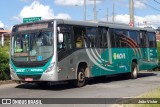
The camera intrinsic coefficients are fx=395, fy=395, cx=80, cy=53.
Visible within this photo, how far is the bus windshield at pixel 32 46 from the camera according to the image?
1678cm

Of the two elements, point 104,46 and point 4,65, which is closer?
point 4,65

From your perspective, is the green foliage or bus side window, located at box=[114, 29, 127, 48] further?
bus side window, located at box=[114, 29, 127, 48]

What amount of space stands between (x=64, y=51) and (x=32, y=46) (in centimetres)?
141

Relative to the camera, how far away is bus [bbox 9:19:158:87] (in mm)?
16734

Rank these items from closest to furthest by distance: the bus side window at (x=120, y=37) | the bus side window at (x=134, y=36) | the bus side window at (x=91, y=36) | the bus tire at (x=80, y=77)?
the bus tire at (x=80, y=77) < the bus side window at (x=91, y=36) < the bus side window at (x=120, y=37) < the bus side window at (x=134, y=36)

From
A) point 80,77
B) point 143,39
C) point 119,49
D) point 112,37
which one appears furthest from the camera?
point 143,39

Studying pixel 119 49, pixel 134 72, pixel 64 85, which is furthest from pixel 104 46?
Result: pixel 134 72

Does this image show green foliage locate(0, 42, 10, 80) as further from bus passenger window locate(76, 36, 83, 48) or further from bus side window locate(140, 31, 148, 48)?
bus side window locate(140, 31, 148, 48)

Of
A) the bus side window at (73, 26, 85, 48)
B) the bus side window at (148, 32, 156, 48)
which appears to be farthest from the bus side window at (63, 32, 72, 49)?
the bus side window at (148, 32, 156, 48)

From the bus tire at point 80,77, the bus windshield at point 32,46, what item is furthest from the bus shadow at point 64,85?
the bus windshield at point 32,46

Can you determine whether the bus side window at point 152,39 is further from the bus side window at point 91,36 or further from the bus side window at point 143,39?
the bus side window at point 91,36

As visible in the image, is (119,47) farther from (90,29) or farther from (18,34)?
(18,34)

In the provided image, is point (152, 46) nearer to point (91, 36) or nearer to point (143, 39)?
point (143, 39)

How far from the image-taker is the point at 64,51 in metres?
17.1
